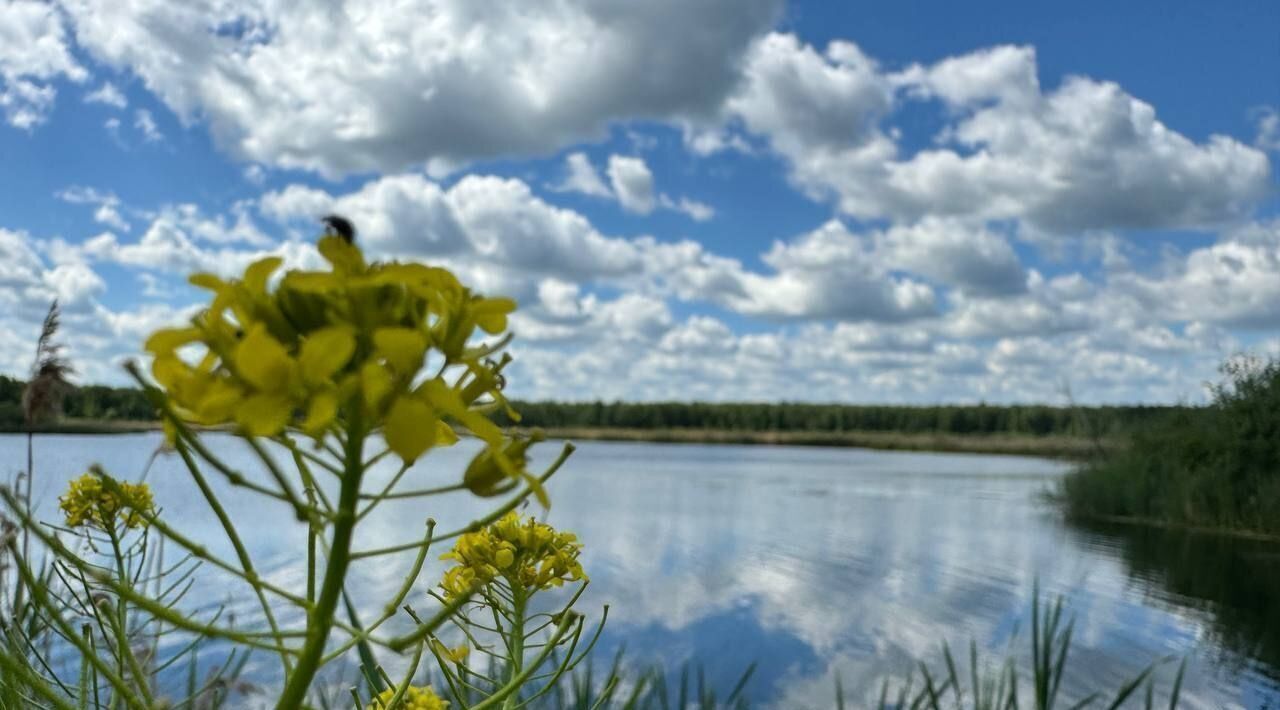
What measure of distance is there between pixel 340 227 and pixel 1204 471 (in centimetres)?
2053

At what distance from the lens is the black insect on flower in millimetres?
755

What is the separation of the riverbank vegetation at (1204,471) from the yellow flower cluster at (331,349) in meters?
19.3

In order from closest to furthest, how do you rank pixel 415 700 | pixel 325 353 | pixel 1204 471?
pixel 325 353 → pixel 415 700 → pixel 1204 471

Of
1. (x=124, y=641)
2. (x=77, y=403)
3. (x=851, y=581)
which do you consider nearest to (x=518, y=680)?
(x=124, y=641)

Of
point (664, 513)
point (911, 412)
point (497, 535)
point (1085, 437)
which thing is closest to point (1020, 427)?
point (911, 412)

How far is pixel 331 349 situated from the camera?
638 mm

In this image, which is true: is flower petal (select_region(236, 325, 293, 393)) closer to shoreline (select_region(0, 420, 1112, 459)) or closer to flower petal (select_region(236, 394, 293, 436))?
flower petal (select_region(236, 394, 293, 436))

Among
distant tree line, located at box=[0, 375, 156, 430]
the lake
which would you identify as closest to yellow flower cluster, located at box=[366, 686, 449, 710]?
distant tree line, located at box=[0, 375, 156, 430]

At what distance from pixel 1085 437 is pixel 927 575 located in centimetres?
1385

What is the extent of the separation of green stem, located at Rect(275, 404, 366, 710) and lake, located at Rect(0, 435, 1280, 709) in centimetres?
403

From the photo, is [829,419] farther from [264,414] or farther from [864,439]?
[264,414]

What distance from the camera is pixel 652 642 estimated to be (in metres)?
8.52

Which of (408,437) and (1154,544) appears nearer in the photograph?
(408,437)

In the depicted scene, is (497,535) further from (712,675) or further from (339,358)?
(712,675)
